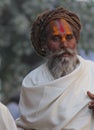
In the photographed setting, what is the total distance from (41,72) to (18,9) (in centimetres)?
841

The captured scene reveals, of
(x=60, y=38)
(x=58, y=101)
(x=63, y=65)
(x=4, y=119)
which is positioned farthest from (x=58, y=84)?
(x=4, y=119)

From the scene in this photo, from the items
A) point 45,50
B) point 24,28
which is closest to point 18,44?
point 24,28

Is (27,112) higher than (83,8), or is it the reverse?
(27,112)

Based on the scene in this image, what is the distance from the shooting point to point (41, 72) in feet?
28.0

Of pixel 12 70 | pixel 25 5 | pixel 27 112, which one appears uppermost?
pixel 27 112

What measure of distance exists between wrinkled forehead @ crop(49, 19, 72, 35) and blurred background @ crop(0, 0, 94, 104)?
735cm

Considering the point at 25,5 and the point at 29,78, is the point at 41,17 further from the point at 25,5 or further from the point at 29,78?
the point at 25,5

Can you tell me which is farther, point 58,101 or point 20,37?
point 20,37

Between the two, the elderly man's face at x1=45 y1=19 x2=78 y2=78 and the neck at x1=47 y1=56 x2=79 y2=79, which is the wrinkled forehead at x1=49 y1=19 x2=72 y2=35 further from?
the neck at x1=47 y1=56 x2=79 y2=79

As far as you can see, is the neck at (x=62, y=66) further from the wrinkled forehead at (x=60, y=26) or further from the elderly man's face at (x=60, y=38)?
the wrinkled forehead at (x=60, y=26)

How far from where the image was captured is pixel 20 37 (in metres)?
16.6

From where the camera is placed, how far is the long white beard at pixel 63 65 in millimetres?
8453

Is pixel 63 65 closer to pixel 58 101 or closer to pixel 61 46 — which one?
pixel 61 46

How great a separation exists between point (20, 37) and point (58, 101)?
27.6 feet
